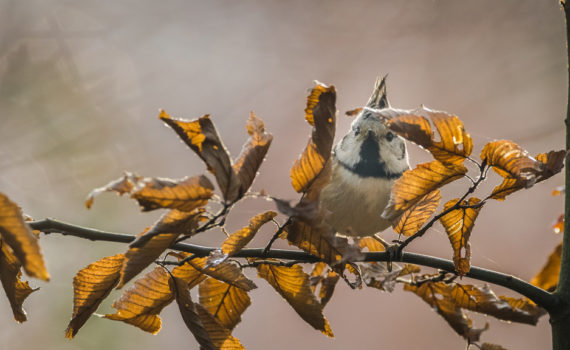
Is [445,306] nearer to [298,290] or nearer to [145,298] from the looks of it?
[298,290]

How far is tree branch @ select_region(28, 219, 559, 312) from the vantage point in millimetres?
551

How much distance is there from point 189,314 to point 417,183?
275mm

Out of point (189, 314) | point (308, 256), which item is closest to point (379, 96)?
point (308, 256)

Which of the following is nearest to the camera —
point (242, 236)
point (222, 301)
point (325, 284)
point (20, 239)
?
point (20, 239)

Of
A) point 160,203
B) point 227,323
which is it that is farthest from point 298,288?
point 160,203

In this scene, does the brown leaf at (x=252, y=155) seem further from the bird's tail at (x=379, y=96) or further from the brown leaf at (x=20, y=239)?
the bird's tail at (x=379, y=96)

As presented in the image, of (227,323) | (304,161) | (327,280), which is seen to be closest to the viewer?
(304,161)

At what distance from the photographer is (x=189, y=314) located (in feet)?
1.97

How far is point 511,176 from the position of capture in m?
0.61

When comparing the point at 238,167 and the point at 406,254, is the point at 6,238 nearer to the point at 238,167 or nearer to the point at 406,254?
the point at 238,167

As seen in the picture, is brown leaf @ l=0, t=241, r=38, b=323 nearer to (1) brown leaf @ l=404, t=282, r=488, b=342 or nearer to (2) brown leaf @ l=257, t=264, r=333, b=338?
(2) brown leaf @ l=257, t=264, r=333, b=338

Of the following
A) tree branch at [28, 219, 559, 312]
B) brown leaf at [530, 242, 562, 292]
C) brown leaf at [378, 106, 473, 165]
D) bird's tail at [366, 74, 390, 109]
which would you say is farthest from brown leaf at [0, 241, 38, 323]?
brown leaf at [530, 242, 562, 292]

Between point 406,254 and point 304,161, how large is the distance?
17 centimetres

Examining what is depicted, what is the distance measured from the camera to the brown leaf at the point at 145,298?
2.10 feet
